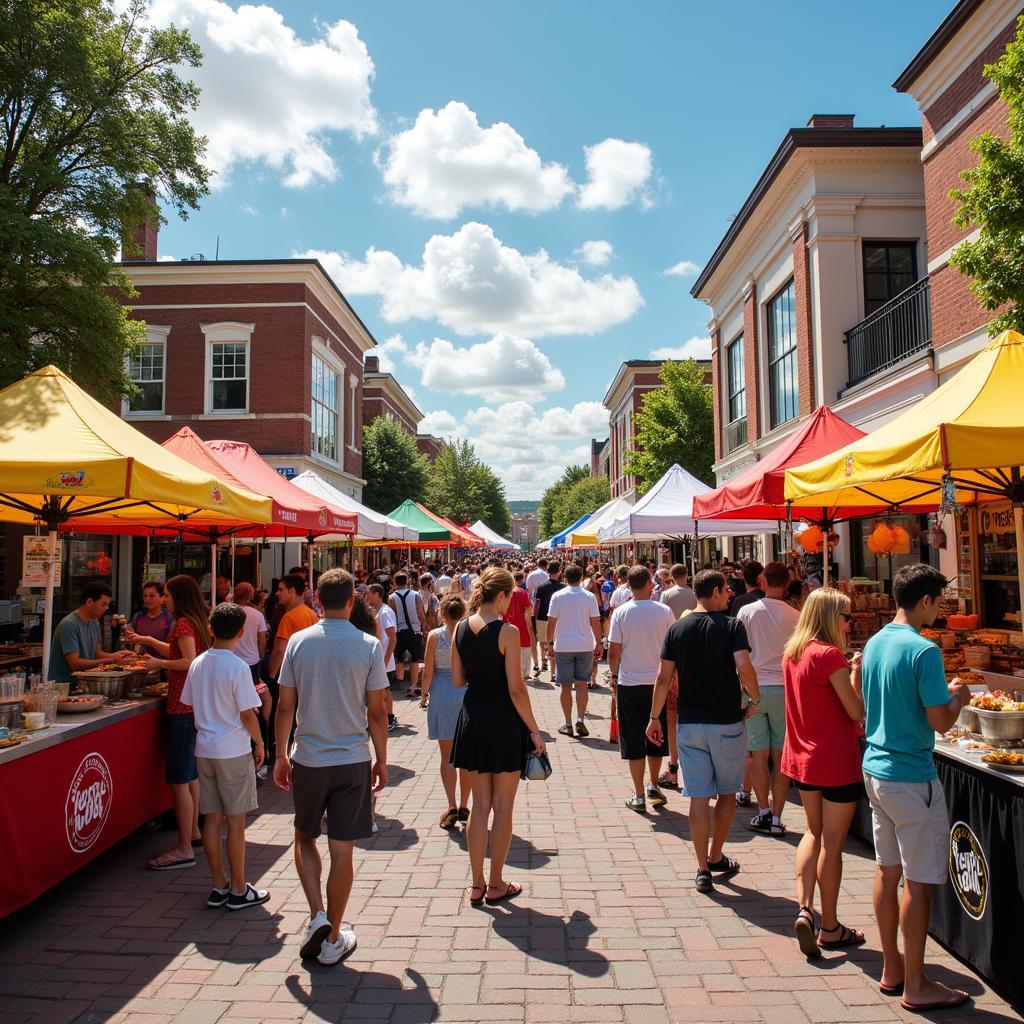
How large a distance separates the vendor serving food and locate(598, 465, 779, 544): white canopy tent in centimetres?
853

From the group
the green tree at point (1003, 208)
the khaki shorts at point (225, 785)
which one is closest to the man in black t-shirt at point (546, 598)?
the green tree at point (1003, 208)

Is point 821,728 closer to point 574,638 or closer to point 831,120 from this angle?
point 574,638

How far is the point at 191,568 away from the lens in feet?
73.6

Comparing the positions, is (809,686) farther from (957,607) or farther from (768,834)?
(957,607)

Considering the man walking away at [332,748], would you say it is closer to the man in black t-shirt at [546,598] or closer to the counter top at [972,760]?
the counter top at [972,760]

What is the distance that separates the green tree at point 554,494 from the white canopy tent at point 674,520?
7974cm

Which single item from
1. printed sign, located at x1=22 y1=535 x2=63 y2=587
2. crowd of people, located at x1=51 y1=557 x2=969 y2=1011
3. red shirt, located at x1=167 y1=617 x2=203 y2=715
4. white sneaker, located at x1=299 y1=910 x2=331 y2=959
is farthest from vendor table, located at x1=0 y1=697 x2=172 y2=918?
white sneaker, located at x1=299 y1=910 x2=331 y2=959

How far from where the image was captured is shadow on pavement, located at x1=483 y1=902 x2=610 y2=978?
3.96m

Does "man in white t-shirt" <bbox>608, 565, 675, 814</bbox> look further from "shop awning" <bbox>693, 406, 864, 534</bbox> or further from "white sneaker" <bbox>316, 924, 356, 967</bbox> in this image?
"white sneaker" <bbox>316, 924, 356, 967</bbox>

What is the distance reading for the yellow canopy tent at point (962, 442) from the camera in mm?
4797

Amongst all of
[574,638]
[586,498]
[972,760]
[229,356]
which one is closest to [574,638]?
[574,638]

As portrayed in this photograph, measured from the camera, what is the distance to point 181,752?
563 cm

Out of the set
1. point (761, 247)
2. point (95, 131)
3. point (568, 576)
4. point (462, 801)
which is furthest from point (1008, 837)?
point (761, 247)

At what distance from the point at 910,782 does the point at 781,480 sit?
4.98 meters
